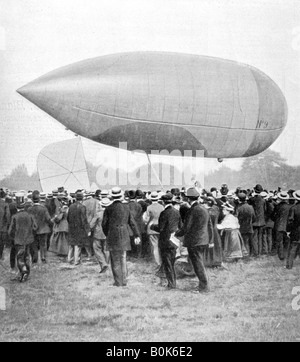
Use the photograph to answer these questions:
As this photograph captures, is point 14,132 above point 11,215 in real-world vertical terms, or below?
above

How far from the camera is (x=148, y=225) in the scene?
705 centimetres

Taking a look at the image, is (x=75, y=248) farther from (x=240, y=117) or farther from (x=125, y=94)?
(x=240, y=117)

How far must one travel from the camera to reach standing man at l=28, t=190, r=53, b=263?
698 cm

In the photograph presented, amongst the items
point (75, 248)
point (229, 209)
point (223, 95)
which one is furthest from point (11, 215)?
point (223, 95)

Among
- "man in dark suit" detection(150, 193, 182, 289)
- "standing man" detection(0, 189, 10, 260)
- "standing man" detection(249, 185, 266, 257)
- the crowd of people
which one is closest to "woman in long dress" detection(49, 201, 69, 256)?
the crowd of people

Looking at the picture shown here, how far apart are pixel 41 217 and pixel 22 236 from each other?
488 mm

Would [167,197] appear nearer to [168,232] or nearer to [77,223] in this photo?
[168,232]

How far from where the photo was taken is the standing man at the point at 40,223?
698 centimetres

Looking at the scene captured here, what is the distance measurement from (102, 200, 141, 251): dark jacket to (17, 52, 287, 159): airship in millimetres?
1211

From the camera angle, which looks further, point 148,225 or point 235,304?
point 148,225

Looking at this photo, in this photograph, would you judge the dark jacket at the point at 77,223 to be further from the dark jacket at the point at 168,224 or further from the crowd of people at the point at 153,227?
the dark jacket at the point at 168,224

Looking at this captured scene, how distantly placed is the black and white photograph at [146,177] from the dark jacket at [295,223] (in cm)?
3

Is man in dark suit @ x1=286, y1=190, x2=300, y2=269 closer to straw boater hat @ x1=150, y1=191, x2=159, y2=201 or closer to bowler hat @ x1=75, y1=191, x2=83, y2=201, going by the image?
straw boater hat @ x1=150, y1=191, x2=159, y2=201

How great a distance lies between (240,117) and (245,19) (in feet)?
4.80
